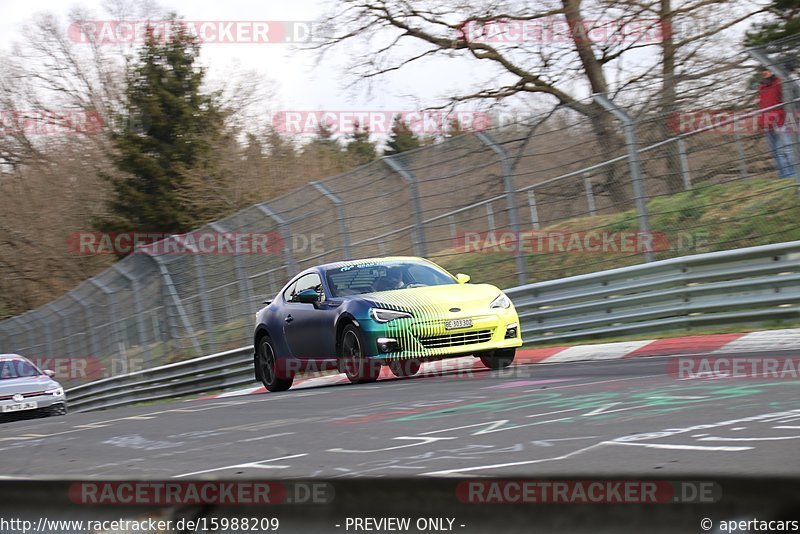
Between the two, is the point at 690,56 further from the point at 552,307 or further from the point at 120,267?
the point at 120,267

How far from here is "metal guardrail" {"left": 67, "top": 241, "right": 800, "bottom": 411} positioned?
432 inches

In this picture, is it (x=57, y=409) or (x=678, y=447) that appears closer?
(x=678, y=447)

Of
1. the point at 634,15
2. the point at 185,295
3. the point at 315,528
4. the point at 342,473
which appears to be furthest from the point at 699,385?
the point at 634,15

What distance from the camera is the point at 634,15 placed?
22094 mm

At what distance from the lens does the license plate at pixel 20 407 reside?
17.0 m

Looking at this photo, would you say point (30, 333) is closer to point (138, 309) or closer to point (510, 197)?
point (138, 309)

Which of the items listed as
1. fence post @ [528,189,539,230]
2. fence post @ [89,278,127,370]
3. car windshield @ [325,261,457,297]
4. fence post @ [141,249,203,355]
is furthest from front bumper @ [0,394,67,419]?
fence post @ [528,189,539,230]

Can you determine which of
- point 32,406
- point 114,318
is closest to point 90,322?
point 114,318

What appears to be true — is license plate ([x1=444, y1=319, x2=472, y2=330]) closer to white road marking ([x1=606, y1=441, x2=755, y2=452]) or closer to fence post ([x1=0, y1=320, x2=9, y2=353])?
white road marking ([x1=606, y1=441, x2=755, y2=452])

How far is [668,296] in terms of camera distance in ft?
39.4

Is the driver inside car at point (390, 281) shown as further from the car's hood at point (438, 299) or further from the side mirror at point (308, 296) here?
the side mirror at point (308, 296)

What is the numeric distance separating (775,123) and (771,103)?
0.28 meters

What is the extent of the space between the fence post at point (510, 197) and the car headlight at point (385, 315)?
3.49 m

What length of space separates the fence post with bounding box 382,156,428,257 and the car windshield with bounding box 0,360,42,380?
762 centimetres
